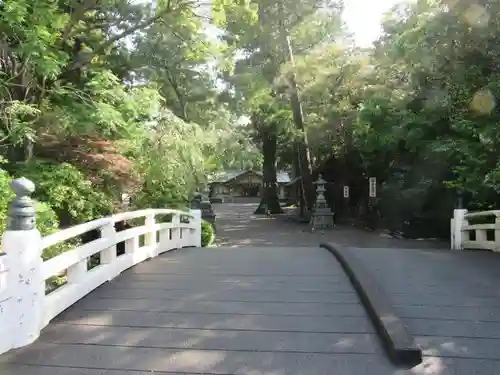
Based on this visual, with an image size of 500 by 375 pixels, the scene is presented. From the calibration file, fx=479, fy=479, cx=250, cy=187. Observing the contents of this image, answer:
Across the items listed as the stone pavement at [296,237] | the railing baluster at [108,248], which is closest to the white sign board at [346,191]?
the stone pavement at [296,237]

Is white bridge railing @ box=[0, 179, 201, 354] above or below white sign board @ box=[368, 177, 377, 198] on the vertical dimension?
below

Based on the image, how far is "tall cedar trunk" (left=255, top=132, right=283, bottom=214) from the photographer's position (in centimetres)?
3472

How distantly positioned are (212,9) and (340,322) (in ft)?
28.8

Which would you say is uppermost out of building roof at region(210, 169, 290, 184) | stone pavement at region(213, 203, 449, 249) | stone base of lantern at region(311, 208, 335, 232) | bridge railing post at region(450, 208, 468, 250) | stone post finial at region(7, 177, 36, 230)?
building roof at region(210, 169, 290, 184)

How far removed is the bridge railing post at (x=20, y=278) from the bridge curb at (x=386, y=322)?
105 inches

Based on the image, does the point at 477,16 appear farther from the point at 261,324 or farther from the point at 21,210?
the point at 21,210

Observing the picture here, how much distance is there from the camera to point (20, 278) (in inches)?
140

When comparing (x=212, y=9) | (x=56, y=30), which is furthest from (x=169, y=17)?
(x=56, y=30)

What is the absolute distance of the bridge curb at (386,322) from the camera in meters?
3.25

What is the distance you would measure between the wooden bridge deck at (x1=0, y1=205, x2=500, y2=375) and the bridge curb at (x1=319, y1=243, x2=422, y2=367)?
0.23 ft

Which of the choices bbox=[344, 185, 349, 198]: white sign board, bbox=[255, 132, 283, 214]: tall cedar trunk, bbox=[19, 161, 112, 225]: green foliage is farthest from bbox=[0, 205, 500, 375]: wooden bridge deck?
bbox=[255, 132, 283, 214]: tall cedar trunk

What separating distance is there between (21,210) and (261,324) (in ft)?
6.91

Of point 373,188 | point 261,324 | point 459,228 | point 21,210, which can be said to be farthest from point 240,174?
point 21,210

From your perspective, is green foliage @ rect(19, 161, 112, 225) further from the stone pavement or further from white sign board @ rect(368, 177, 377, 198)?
white sign board @ rect(368, 177, 377, 198)
